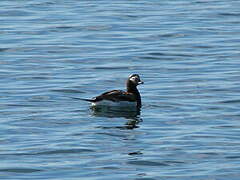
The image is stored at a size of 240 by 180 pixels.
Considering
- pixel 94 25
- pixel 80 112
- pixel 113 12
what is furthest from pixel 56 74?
pixel 113 12

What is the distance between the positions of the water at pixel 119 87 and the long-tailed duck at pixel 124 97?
0.78 feet

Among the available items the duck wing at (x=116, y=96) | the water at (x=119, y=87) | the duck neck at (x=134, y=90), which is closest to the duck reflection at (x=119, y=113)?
the water at (x=119, y=87)

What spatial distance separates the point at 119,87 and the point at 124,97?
2217 mm

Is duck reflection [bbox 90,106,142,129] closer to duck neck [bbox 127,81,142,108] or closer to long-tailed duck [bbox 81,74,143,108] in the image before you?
long-tailed duck [bbox 81,74,143,108]

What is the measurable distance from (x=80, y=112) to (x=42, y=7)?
17.5 meters

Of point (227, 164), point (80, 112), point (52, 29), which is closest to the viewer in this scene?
point (227, 164)

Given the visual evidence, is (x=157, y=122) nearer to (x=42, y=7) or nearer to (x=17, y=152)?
(x=17, y=152)

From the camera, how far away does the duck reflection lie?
2294 centimetres

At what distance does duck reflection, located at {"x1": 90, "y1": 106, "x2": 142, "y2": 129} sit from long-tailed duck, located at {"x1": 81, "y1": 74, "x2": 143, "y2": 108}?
0.37 feet

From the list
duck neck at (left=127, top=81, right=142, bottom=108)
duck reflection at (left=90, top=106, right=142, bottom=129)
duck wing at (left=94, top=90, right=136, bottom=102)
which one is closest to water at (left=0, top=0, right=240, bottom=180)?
duck reflection at (left=90, top=106, right=142, bottom=129)

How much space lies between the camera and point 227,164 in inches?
716

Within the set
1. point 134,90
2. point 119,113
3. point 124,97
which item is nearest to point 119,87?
point 134,90

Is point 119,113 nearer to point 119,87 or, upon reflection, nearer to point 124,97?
point 124,97

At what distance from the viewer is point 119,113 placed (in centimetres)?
2400
